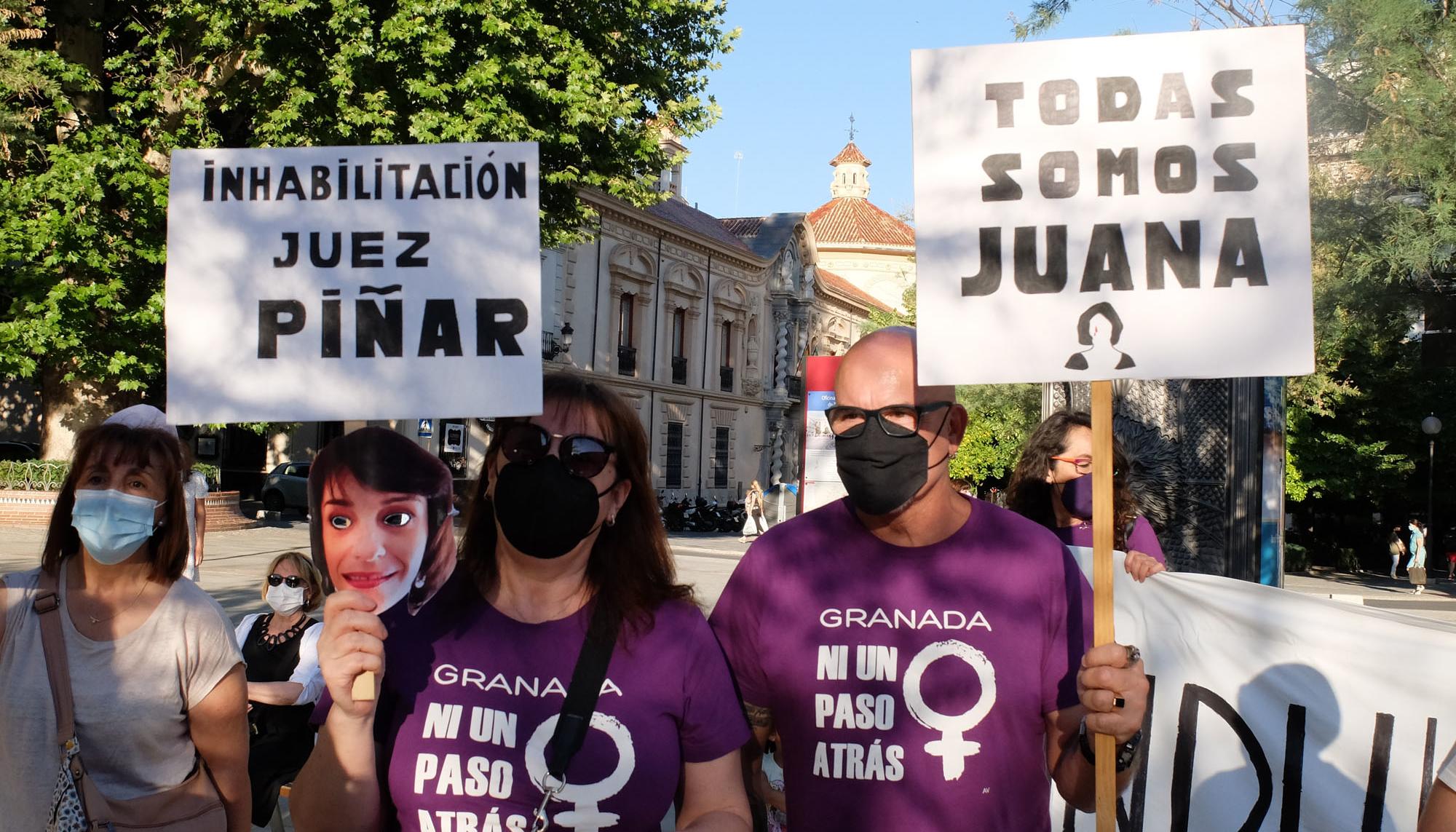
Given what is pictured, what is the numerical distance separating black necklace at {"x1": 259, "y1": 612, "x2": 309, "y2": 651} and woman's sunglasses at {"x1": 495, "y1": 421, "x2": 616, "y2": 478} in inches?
112

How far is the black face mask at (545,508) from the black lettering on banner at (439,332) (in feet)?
1.38

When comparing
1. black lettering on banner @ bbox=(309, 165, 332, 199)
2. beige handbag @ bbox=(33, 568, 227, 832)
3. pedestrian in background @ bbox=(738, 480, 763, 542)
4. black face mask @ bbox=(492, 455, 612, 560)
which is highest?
black lettering on banner @ bbox=(309, 165, 332, 199)

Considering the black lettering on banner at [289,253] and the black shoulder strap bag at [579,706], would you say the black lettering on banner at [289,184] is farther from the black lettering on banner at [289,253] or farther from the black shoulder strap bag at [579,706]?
the black shoulder strap bag at [579,706]

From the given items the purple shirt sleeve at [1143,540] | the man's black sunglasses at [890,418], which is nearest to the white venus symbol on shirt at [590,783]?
the man's black sunglasses at [890,418]

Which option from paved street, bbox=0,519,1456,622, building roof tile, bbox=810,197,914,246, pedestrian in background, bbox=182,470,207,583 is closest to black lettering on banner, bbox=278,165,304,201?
pedestrian in background, bbox=182,470,207,583

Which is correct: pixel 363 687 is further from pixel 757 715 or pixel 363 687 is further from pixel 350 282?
pixel 350 282

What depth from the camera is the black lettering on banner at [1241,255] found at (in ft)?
8.68

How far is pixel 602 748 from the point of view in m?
2.27

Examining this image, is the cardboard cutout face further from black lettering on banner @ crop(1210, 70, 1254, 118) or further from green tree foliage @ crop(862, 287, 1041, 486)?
green tree foliage @ crop(862, 287, 1041, 486)

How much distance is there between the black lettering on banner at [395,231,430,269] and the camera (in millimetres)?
2826

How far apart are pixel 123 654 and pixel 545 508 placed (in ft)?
4.04

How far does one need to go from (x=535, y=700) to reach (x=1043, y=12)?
953cm

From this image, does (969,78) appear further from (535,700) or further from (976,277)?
(535,700)

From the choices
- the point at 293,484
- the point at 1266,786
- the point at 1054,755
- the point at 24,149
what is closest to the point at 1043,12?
the point at 1266,786
